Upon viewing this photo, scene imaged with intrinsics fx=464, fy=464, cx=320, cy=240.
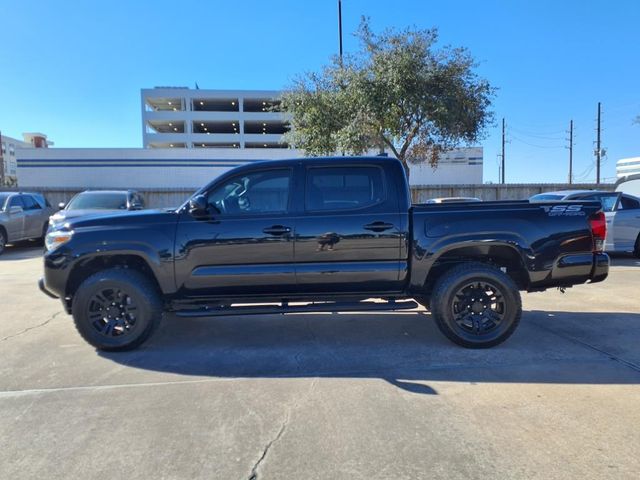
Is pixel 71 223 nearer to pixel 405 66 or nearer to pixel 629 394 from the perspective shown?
pixel 629 394

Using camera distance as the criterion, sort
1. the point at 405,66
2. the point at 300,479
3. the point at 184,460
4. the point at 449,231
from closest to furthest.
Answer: the point at 300,479, the point at 184,460, the point at 449,231, the point at 405,66

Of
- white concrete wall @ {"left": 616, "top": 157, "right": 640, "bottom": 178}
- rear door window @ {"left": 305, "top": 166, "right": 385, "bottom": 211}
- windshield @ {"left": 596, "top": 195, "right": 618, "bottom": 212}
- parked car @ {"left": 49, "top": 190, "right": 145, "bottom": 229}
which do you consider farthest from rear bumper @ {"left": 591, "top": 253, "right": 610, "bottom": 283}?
white concrete wall @ {"left": 616, "top": 157, "right": 640, "bottom": 178}

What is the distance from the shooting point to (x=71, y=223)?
4.94 m

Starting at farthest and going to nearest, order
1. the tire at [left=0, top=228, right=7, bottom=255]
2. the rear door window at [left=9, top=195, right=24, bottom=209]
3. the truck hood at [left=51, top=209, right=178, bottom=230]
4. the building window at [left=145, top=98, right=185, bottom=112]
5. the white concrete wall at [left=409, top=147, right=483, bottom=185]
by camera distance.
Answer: the building window at [left=145, top=98, right=185, bottom=112] < the white concrete wall at [left=409, top=147, right=483, bottom=185] < the rear door window at [left=9, top=195, right=24, bottom=209] < the tire at [left=0, top=228, right=7, bottom=255] < the truck hood at [left=51, top=209, right=178, bottom=230]

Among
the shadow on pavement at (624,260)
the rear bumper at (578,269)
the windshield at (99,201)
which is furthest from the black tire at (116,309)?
the shadow on pavement at (624,260)

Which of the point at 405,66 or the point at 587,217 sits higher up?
the point at 405,66

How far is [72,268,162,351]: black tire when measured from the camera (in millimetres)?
4801

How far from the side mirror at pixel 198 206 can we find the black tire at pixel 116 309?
0.91m

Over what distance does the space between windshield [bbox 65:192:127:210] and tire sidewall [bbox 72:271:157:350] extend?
7.48 metres

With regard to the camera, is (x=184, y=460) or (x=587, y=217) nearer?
(x=184, y=460)

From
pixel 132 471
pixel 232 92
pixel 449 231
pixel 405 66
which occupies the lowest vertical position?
pixel 132 471

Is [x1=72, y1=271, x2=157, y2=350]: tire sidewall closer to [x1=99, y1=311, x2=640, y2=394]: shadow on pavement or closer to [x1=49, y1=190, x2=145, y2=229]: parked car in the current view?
[x1=99, y1=311, x2=640, y2=394]: shadow on pavement

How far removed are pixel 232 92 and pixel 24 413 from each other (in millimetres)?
59620

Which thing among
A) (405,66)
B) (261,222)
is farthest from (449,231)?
(405,66)
